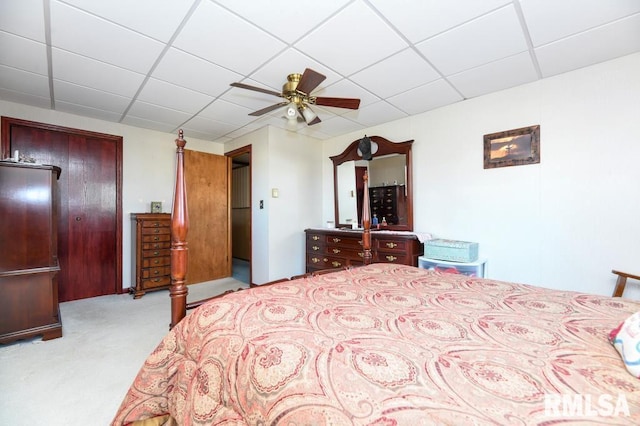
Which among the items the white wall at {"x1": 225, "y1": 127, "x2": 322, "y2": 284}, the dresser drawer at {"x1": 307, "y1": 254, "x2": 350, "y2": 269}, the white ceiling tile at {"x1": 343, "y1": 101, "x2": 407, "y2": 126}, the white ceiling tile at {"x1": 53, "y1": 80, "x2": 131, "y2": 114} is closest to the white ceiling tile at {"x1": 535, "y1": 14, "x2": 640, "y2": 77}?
the white ceiling tile at {"x1": 343, "y1": 101, "x2": 407, "y2": 126}

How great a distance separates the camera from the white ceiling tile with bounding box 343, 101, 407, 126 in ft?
10.9

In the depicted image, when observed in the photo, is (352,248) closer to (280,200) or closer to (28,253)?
(280,200)

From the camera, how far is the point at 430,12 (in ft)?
5.86

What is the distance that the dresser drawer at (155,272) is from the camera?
3815 millimetres

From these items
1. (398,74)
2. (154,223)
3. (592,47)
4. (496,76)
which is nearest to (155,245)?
(154,223)

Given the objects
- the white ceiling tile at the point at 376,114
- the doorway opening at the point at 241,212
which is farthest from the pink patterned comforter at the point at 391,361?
the doorway opening at the point at 241,212

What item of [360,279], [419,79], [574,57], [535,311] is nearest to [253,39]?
[419,79]

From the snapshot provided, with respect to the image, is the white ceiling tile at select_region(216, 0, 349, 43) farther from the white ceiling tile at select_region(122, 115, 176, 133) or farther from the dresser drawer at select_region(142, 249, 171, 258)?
the dresser drawer at select_region(142, 249, 171, 258)

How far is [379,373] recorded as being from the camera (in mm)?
688

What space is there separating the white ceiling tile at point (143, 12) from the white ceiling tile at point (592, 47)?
2.80 metres

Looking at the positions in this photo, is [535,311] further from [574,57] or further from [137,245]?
[137,245]

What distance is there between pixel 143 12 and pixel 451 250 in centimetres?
338

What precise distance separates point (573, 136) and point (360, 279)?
253cm

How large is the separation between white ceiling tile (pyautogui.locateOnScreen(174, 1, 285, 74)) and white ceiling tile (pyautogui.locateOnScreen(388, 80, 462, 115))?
1.58 metres
